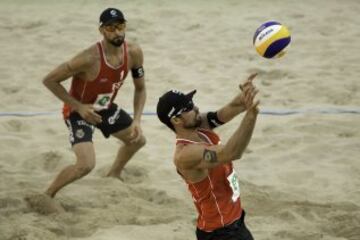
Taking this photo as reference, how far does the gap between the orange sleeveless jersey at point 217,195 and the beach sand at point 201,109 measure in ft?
3.14

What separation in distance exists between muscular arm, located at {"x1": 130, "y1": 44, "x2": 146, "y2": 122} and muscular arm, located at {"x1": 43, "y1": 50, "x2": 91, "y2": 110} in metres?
0.47

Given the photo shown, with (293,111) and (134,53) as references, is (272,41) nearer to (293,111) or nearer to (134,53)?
(134,53)

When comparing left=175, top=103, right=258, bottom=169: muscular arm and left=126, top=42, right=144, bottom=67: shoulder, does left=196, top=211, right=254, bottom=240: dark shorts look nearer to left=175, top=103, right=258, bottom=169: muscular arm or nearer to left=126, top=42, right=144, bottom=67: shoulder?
left=175, top=103, right=258, bottom=169: muscular arm

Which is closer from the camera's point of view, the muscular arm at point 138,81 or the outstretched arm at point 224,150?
the outstretched arm at point 224,150

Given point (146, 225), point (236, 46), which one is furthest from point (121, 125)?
point (236, 46)

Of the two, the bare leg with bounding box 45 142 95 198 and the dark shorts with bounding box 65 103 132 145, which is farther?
the dark shorts with bounding box 65 103 132 145

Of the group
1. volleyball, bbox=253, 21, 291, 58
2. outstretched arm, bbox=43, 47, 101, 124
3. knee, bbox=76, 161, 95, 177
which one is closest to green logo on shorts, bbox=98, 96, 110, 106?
outstretched arm, bbox=43, 47, 101, 124

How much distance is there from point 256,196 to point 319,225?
735mm

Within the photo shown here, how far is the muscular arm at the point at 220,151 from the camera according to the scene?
349cm

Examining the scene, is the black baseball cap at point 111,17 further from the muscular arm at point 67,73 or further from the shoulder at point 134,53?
the shoulder at point 134,53

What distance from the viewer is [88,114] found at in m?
5.28

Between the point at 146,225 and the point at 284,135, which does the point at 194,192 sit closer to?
the point at 146,225

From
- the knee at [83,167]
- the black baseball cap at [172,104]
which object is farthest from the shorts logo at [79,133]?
the black baseball cap at [172,104]

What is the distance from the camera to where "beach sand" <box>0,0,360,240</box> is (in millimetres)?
5172
